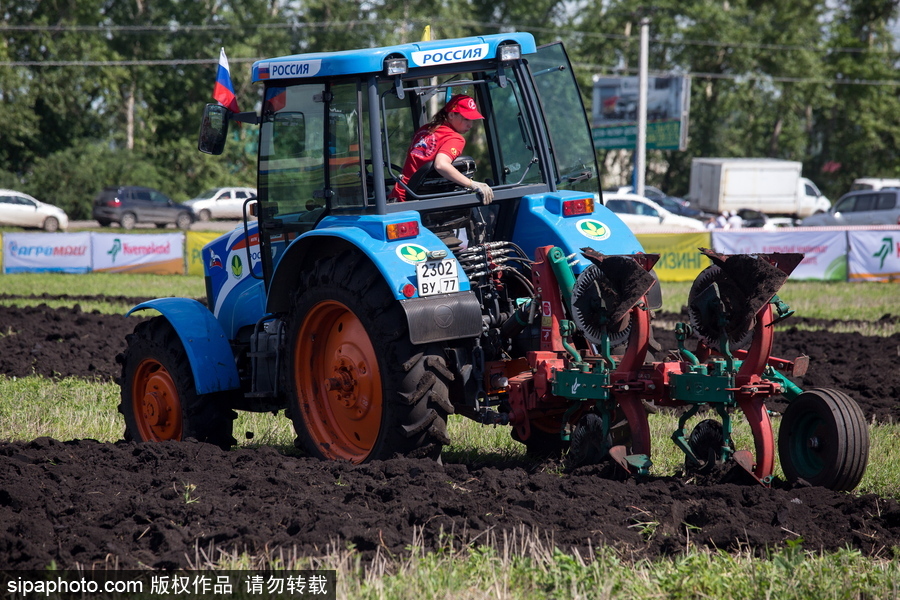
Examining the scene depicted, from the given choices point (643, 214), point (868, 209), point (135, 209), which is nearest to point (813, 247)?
point (868, 209)

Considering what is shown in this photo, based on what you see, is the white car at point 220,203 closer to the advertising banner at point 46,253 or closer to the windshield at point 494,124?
the advertising banner at point 46,253

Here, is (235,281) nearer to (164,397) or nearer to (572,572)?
(164,397)

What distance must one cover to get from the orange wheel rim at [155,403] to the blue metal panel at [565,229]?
2.60 meters

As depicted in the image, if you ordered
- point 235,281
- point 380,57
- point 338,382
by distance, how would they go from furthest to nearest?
point 235,281 → point 338,382 → point 380,57

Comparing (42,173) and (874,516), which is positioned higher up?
(42,173)

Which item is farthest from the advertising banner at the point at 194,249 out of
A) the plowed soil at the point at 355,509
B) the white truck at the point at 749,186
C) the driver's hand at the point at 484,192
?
the white truck at the point at 749,186

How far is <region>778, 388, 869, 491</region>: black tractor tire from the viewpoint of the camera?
5.09 meters

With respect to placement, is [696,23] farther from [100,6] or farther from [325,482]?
[325,482]

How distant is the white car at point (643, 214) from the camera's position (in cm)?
3375

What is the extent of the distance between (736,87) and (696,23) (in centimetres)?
388

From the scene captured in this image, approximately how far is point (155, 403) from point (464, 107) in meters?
2.95

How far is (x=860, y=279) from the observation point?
837 inches

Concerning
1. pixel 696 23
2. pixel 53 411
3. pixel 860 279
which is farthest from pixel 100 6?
pixel 53 411

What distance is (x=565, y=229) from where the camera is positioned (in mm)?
6320
